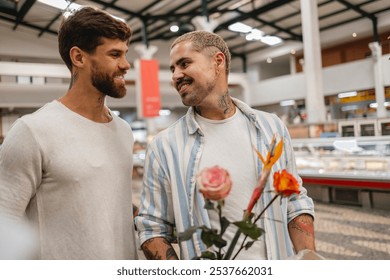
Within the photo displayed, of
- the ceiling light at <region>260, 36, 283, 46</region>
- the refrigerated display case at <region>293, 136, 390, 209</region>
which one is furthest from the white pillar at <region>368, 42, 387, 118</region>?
the refrigerated display case at <region>293, 136, 390, 209</region>

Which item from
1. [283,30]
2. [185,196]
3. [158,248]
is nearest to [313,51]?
[283,30]

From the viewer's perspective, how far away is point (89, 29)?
3.56 feet

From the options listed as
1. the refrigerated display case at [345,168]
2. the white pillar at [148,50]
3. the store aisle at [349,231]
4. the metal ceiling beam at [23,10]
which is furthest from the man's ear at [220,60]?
the refrigerated display case at [345,168]

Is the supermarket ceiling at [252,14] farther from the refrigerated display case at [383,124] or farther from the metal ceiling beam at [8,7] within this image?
the refrigerated display case at [383,124]

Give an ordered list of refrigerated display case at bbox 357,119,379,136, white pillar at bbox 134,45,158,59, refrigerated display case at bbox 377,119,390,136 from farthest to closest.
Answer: white pillar at bbox 134,45,158,59 → refrigerated display case at bbox 357,119,379,136 → refrigerated display case at bbox 377,119,390,136

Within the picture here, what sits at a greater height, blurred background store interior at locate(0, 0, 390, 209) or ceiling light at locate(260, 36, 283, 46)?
ceiling light at locate(260, 36, 283, 46)

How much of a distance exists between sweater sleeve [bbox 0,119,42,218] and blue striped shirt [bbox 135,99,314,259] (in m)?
0.33

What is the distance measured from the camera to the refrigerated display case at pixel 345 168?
13.3ft

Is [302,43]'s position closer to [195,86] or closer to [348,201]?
[195,86]

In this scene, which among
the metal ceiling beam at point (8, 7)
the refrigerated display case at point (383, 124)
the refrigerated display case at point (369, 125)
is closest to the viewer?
the metal ceiling beam at point (8, 7)

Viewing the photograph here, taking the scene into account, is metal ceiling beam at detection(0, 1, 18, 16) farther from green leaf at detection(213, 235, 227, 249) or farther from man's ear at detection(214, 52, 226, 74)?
green leaf at detection(213, 235, 227, 249)

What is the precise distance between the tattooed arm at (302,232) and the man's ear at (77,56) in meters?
0.85

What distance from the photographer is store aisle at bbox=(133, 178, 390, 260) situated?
2.95m

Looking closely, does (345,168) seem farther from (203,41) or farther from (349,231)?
(203,41)
